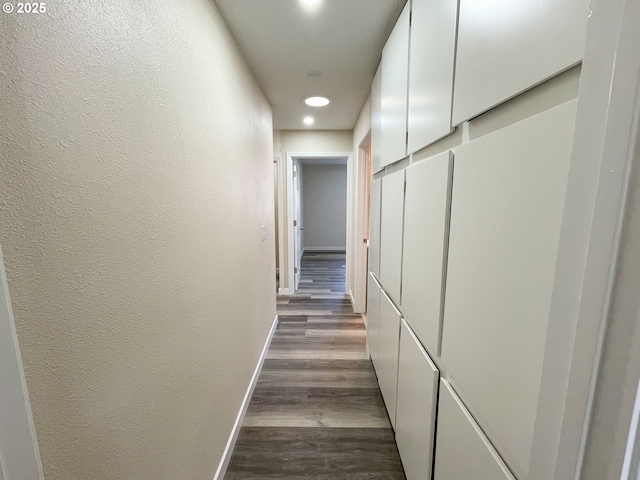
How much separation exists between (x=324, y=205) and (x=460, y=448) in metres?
6.63

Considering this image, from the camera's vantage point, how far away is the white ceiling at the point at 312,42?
4.43 ft

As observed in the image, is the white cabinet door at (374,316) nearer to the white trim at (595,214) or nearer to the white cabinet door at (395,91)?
the white cabinet door at (395,91)

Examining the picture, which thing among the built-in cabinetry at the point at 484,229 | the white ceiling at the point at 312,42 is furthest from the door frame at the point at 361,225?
the built-in cabinetry at the point at 484,229

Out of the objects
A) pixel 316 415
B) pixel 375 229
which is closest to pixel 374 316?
pixel 375 229

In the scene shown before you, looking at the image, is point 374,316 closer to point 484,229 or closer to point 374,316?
point 374,316

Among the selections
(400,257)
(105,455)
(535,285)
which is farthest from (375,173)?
(105,455)

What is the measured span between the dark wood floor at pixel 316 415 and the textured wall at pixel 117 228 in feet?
1.18

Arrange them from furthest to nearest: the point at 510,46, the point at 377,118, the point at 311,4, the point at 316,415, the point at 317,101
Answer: the point at 317,101 < the point at 377,118 < the point at 316,415 < the point at 311,4 < the point at 510,46

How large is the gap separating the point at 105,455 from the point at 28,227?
0.57 meters

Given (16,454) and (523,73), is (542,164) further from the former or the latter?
(16,454)

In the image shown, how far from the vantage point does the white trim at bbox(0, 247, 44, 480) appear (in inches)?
14.9

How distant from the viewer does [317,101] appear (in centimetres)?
259

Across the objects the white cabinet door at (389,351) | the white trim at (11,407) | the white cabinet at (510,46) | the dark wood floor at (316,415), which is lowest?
the dark wood floor at (316,415)

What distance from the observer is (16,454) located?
0.40m
